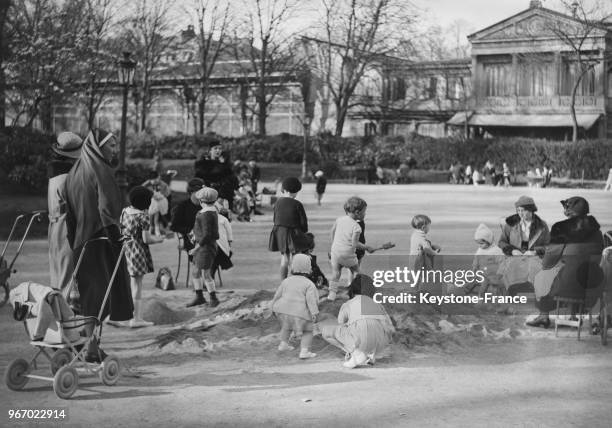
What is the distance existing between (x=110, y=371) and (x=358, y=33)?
46.0 meters

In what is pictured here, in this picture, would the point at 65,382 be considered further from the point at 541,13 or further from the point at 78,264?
the point at 541,13

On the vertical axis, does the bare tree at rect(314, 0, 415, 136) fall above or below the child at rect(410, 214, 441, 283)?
above

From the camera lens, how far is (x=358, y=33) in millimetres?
50719

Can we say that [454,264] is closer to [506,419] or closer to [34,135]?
[506,419]

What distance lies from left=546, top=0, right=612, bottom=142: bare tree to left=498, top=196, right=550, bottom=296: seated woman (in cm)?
4003

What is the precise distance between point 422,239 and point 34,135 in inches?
643

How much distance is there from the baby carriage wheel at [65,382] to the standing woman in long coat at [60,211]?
3.65 ft

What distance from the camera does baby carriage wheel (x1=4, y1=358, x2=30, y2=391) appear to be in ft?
20.0

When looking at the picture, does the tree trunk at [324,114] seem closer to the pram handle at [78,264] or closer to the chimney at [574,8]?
the chimney at [574,8]

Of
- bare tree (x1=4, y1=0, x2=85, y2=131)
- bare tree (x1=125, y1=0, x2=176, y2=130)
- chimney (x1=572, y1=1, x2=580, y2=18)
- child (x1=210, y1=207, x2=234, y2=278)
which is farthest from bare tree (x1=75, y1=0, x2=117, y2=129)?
chimney (x1=572, y1=1, x2=580, y2=18)

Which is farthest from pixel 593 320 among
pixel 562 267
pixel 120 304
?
pixel 120 304

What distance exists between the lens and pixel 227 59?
56.4 m

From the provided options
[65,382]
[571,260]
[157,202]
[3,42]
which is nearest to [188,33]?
[3,42]

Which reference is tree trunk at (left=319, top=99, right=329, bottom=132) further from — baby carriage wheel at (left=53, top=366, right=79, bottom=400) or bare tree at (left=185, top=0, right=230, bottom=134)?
baby carriage wheel at (left=53, top=366, right=79, bottom=400)
